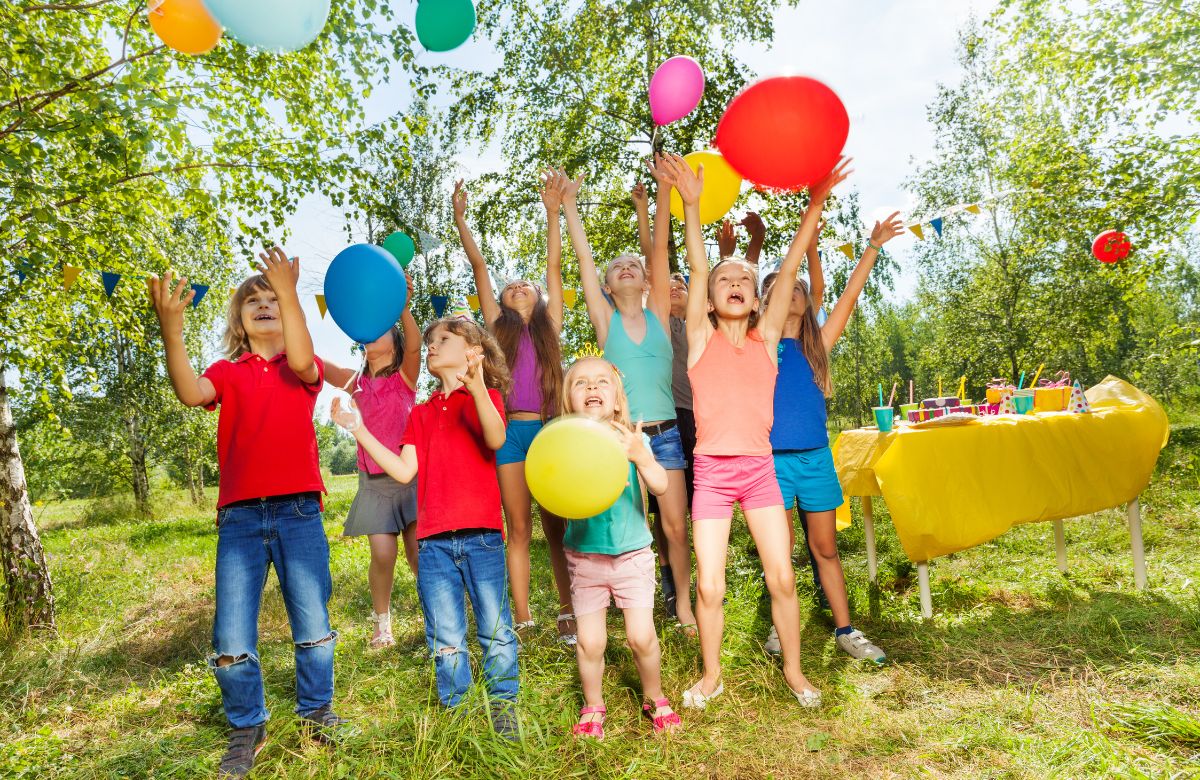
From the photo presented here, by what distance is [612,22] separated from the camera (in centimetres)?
891

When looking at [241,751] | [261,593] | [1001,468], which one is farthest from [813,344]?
[241,751]

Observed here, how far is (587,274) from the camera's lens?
3125 millimetres

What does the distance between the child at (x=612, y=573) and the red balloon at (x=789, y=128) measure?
1.16 m

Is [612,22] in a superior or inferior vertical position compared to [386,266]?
superior

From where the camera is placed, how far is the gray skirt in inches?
138

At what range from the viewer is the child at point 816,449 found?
314 cm

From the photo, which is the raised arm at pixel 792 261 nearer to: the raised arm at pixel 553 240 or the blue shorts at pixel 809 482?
the blue shorts at pixel 809 482

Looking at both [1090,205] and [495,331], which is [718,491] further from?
[1090,205]

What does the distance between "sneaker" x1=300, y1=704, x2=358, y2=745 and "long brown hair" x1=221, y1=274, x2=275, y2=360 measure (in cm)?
130

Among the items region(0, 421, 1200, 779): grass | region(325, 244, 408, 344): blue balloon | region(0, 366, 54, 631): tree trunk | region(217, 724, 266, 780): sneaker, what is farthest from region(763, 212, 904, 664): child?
region(0, 366, 54, 631): tree trunk

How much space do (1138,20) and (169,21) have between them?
409 inches

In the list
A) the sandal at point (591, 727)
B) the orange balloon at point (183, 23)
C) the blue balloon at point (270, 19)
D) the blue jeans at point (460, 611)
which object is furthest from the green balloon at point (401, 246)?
the sandal at point (591, 727)

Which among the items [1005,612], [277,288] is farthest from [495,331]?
[1005,612]

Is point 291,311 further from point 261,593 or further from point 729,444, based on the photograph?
point 729,444
